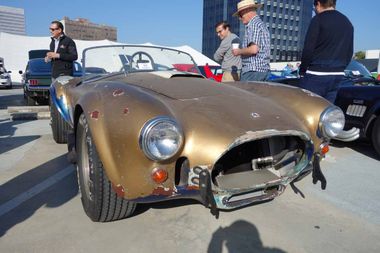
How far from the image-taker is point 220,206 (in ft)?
6.09

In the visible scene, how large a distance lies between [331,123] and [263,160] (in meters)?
0.58

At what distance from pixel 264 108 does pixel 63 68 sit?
3773 mm

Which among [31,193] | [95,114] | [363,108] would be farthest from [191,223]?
[363,108]

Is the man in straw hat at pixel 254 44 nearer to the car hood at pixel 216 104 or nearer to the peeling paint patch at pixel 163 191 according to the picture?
the car hood at pixel 216 104

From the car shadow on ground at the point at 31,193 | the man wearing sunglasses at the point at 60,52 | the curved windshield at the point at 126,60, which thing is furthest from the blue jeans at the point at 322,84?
the man wearing sunglasses at the point at 60,52

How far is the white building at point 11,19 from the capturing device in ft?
381

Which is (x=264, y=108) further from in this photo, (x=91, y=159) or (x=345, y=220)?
(x=91, y=159)

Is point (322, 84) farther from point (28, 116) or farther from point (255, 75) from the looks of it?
point (28, 116)

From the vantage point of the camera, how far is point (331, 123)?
7.46ft

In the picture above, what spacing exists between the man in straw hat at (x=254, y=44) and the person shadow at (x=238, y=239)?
2.17m

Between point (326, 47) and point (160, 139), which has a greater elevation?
point (326, 47)

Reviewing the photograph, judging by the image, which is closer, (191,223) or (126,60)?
(191,223)

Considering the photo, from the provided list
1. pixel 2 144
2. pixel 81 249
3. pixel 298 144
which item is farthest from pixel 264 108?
pixel 2 144

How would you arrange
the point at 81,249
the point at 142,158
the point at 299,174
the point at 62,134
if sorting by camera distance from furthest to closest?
the point at 62,134 < the point at 299,174 < the point at 81,249 < the point at 142,158
